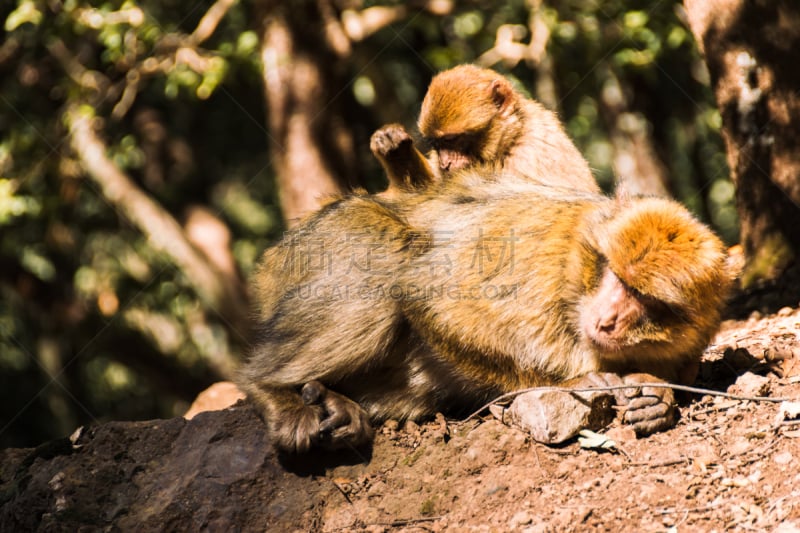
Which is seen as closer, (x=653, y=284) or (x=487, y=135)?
(x=653, y=284)

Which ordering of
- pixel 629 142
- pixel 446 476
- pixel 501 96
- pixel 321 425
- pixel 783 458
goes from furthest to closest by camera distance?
pixel 629 142 < pixel 501 96 < pixel 321 425 < pixel 446 476 < pixel 783 458

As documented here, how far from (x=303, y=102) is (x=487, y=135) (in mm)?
2716

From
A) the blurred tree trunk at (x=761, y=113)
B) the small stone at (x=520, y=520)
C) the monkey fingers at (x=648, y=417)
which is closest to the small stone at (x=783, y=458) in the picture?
the monkey fingers at (x=648, y=417)

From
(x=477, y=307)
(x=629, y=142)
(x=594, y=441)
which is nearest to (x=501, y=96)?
(x=477, y=307)

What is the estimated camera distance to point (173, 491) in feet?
11.5

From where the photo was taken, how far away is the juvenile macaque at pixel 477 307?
10.3ft

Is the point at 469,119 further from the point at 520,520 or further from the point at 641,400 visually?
the point at 520,520

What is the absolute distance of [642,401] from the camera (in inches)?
125

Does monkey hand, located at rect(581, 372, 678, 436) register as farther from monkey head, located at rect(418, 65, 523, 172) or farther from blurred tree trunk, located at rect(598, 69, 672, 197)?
blurred tree trunk, located at rect(598, 69, 672, 197)

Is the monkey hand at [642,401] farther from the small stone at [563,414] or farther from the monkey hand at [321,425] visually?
the monkey hand at [321,425]

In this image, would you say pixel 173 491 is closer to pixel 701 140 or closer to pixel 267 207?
pixel 267 207

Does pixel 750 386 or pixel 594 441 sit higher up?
pixel 594 441

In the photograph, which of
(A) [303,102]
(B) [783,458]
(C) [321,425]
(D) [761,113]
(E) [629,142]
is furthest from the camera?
(E) [629,142]

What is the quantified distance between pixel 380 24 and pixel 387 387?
15.8 feet
